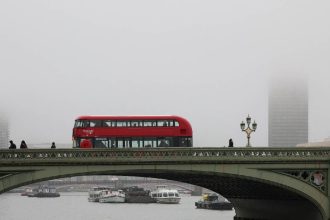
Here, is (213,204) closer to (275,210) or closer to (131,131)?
(275,210)

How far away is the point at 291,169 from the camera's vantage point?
64.5m

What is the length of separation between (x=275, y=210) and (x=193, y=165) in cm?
1879

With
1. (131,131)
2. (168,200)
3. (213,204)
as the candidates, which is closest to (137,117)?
(131,131)

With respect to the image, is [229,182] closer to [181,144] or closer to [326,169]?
[181,144]

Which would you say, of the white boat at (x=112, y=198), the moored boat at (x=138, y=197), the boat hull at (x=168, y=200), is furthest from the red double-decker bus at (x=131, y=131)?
the white boat at (x=112, y=198)

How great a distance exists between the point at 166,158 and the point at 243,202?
25.8m

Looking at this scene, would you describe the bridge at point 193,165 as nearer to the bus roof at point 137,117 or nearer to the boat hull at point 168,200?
the bus roof at point 137,117

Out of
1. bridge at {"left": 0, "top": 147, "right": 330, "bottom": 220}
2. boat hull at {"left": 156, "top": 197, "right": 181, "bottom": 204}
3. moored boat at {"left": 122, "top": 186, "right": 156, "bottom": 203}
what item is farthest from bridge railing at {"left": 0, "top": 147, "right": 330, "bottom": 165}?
moored boat at {"left": 122, "top": 186, "right": 156, "bottom": 203}

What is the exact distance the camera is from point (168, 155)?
2466 inches

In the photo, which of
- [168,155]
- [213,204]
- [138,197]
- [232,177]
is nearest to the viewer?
[168,155]

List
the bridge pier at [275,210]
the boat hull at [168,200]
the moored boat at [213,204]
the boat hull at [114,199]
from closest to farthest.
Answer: the bridge pier at [275,210] < the moored boat at [213,204] < the boat hull at [168,200] < the boat hull at [114,199]

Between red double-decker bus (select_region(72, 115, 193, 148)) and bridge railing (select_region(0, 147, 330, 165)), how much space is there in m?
8.12

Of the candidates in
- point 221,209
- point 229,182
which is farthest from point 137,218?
point 229,182

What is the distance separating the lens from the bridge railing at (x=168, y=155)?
6009 cm
